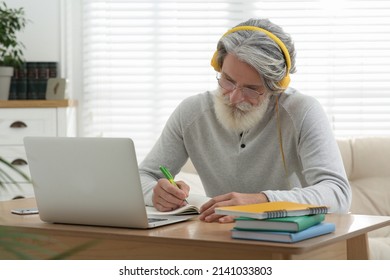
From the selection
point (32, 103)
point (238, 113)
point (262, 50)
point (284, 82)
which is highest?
point (262, 50)

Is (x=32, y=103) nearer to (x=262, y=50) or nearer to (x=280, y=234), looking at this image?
(x=262, y=50)

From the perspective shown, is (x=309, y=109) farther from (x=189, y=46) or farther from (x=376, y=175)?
(x=189, y=46)

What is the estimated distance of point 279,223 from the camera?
157cm

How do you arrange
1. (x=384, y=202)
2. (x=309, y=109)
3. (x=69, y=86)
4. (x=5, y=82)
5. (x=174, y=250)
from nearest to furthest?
(x=174, y=250)
(x=309, y=109)
(x=384, y=202)
(x=5, y=82)
(x=69, y=86)

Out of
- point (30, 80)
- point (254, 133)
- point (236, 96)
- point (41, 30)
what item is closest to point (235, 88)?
point (236, 96)

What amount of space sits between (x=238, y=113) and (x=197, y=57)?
220 centimetres

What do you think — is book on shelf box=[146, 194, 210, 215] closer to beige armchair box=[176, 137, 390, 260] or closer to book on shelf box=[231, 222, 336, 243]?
book on shelf box=[231, 222, 336, 243]

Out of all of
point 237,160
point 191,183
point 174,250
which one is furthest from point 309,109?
point 191,183

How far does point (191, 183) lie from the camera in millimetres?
3623

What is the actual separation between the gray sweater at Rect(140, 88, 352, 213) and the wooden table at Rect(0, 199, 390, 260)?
17.4 inches

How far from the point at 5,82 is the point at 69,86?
1.47 ft

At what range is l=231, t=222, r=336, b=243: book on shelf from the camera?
154 cm

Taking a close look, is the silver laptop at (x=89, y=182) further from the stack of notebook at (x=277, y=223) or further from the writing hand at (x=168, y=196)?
the stack of notebook at (x=277, y=223)

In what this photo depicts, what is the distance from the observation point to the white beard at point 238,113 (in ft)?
8.21
